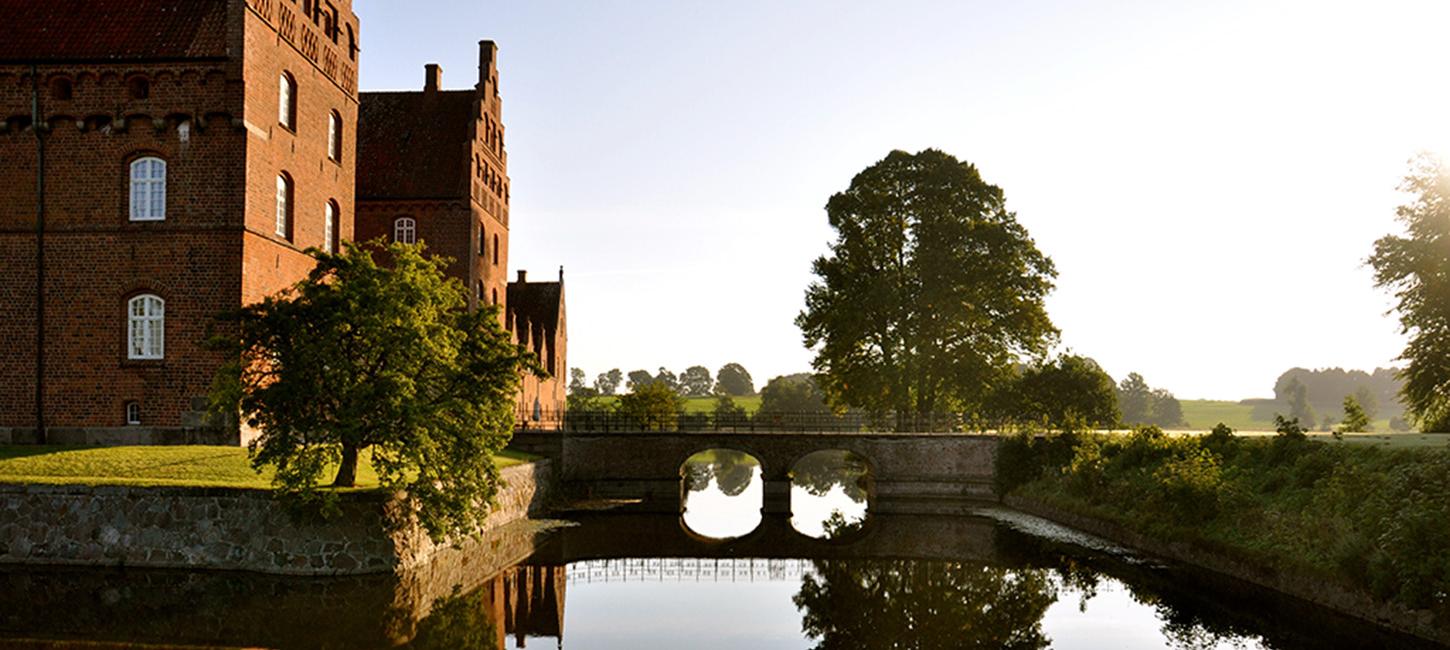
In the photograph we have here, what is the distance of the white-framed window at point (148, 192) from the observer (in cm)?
2503

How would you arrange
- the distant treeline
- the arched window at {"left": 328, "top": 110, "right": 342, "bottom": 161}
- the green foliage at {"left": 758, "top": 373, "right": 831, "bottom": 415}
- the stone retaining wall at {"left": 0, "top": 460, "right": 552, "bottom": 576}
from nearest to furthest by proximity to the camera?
the stone retaining wall at {"left": 0, "top": 460, "right": 552, "bottom": 576} → the arched window at {"left": 328, "top": 110, "right": 342, "bottom": 161} → the green foliage at {"left": 758, "top": 373, "right": 831, "bottom": 415} → the distant treeline

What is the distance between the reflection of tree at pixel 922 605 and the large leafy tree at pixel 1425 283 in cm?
1815

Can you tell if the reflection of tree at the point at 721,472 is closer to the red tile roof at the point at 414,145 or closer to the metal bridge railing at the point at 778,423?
the metal bridge railing at the point at 778,423

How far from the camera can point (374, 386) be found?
20.0 metres

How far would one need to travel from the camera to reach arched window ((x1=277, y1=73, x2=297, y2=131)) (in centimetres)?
2666

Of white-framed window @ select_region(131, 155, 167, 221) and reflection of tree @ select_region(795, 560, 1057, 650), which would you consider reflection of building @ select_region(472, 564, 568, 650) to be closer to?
reflection of tree @ select_region(795, 560, 1057, 650)

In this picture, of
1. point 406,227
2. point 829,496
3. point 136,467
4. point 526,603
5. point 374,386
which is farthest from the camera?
point 829,496

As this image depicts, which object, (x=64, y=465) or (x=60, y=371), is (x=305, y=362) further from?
(x=60, y=371)

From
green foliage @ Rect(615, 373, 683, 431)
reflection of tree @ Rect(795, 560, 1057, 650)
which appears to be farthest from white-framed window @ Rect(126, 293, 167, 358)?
green foliage @ Rect(615, 373, 683, 431)

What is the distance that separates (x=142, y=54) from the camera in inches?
984

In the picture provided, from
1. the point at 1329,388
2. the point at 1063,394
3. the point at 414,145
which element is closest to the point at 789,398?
the point at 1063,394

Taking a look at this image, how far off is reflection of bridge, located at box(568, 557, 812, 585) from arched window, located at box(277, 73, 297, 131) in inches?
543

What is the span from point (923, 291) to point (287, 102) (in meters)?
24.1

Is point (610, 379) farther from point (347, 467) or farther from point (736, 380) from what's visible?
point (347, 467)
